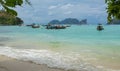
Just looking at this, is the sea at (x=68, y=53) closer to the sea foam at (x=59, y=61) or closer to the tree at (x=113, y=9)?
the sea foam at (x=59, y=61)

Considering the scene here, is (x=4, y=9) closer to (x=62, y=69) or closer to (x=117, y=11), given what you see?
(x=117, y=11)

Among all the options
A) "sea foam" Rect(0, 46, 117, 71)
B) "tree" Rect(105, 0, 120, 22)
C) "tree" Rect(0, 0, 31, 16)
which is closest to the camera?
"tree" Rect(0, 0, 31, 16)

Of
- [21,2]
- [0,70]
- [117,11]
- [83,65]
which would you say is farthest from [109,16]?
[83,65]

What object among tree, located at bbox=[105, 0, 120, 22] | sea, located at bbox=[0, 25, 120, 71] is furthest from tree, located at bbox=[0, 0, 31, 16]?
sea, located at bbox=[0, 25, 120, 71]


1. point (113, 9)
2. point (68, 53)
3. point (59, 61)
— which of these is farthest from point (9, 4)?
point (68, 53)

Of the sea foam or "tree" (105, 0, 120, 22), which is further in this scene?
the sea foam

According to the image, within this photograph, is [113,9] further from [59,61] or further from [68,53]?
[68,53]

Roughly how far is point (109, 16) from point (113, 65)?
5474 mm

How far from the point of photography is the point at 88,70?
12.5 metres

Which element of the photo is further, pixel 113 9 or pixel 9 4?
pixel 113 9

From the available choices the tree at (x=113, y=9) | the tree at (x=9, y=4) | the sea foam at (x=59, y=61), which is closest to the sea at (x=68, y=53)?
the sea foam at (x=59, y=61)

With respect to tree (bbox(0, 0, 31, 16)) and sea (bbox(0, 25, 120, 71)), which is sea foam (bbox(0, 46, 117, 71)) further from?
tree (bbox(0, 0, 31, 16))

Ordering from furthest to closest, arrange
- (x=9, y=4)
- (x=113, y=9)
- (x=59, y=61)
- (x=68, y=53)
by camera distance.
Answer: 1. (x=68, y=53)
2. (x=59, y=61)
3. (x=113, y=9)
4. (x=9, y=4)

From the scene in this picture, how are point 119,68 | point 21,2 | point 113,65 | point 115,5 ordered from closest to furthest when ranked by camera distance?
point 21,2 → point 115,5 → point 119,68 → point 113,65
